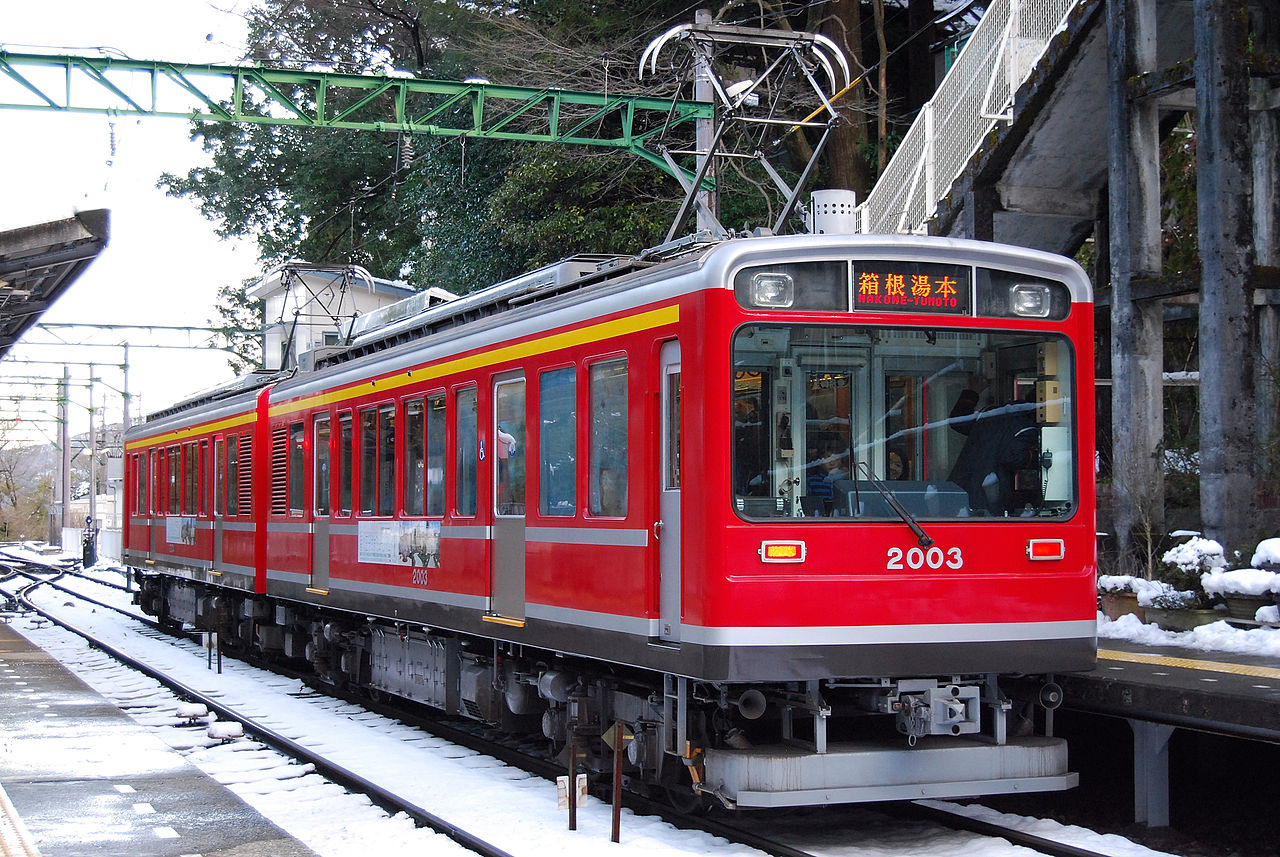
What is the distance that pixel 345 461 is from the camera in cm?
1284

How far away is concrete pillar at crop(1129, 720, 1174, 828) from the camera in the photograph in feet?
26.1

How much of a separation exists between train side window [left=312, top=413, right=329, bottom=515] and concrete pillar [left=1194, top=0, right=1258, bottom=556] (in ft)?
24.8

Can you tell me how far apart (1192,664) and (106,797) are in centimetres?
663

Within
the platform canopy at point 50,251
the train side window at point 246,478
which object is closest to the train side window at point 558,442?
the platform canopy at point 50,251

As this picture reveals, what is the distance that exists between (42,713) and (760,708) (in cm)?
798

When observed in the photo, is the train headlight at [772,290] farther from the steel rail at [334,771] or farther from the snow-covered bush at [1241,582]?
the snow-covered bush at [1241,582]

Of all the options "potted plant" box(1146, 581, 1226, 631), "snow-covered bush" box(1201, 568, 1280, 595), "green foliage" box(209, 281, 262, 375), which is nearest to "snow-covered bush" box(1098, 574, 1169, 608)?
"potted plant" box(1146, 581, 1226, 631)

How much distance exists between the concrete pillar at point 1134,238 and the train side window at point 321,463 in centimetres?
709

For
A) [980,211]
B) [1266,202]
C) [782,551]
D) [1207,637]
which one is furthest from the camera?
[980,211]

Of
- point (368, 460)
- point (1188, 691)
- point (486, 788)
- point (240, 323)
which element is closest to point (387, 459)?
point (368, 460)

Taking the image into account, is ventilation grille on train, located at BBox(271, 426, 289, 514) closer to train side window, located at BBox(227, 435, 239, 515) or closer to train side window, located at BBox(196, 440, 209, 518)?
train side window, located at BBox(227, 435, 239, 515)

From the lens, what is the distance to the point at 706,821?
7.98 metres

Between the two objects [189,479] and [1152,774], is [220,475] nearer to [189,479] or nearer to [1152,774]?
[189,479]

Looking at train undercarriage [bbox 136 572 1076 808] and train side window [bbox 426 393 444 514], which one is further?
train side window [bbox 426 393 444 514]
